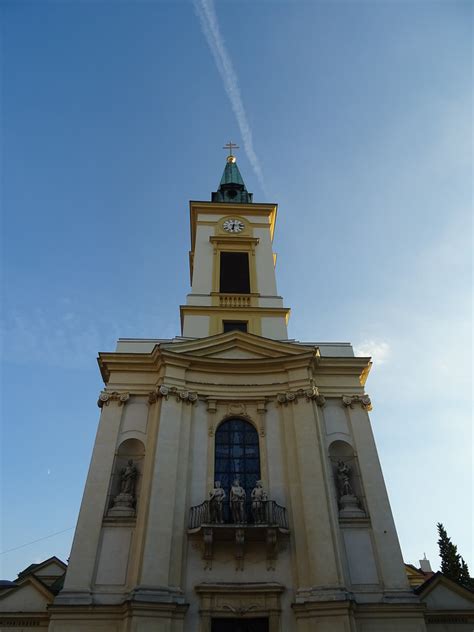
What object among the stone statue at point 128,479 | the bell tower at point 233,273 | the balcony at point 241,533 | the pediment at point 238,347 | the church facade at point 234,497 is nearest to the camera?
the church facade at point 234,497

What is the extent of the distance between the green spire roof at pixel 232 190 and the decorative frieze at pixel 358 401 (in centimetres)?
1228

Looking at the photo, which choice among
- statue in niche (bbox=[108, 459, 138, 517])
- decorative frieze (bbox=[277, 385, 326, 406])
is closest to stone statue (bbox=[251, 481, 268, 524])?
decorative frieze (bbox=[277, 385, 326, 406])

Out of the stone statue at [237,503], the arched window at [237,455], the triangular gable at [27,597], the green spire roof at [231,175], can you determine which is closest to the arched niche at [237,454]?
the arched window at [237,455]

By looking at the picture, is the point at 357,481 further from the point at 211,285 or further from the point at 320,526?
the point at 211,285

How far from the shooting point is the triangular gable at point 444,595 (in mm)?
13312

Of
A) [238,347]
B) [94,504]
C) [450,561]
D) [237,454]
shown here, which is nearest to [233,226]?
[238,347]

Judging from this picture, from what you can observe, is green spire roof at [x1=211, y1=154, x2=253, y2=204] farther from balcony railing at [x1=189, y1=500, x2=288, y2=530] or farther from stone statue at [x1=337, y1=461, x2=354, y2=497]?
balcony railing at [x1=189, y1=500, x2=288, y2=530]

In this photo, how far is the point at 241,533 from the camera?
12.9m

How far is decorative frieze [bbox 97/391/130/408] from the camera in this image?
15906 mm

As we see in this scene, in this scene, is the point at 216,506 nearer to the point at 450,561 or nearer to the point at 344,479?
the point at 344,479

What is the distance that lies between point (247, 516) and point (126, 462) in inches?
169

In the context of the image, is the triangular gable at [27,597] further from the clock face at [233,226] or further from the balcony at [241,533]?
the clock face at [233,226]

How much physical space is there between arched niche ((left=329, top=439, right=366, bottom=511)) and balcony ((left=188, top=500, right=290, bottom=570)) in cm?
246

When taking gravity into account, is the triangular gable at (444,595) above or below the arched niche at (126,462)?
below
